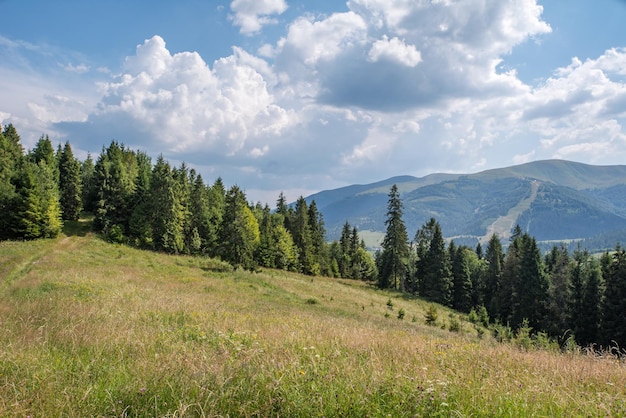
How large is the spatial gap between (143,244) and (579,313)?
62.4m

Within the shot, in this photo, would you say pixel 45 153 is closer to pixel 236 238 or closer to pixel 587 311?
pixel 236 238

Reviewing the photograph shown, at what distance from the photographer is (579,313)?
152 ft

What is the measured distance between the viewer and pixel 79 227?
56125 millimetres

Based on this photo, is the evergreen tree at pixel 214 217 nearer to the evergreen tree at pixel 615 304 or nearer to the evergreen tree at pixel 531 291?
the evergreen tree at pixel 531 291

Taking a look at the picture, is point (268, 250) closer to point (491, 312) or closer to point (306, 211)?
point (306, 211)

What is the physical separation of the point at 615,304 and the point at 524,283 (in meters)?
16.9

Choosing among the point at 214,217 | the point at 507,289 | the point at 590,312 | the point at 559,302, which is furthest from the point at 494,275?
the point at 214,217

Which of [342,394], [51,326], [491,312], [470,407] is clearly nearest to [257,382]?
[342,394]

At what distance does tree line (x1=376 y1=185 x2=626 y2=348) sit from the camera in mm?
41500

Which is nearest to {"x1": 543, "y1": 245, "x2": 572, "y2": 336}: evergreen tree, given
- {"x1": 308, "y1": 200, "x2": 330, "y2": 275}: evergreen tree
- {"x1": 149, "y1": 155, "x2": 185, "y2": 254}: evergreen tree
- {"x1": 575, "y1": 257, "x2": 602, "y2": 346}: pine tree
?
{"x1": 575, "y1": 257, "x2": 602, "y2": 346}: pine tree

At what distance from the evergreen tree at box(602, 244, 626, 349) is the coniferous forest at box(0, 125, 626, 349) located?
12 cm

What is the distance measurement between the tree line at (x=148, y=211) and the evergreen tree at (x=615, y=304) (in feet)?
139

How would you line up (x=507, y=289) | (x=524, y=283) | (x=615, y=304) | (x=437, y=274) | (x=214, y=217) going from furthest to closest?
(x=437, y=274) < (x=214, y=217) < (x=507, y=289) < (x=524, y=283) < (x=615, y=304)

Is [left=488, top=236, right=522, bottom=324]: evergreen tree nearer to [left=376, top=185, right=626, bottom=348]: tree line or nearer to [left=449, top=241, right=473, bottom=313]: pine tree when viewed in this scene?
[left=376, top=185, right=626, bottom=348]: tree line
